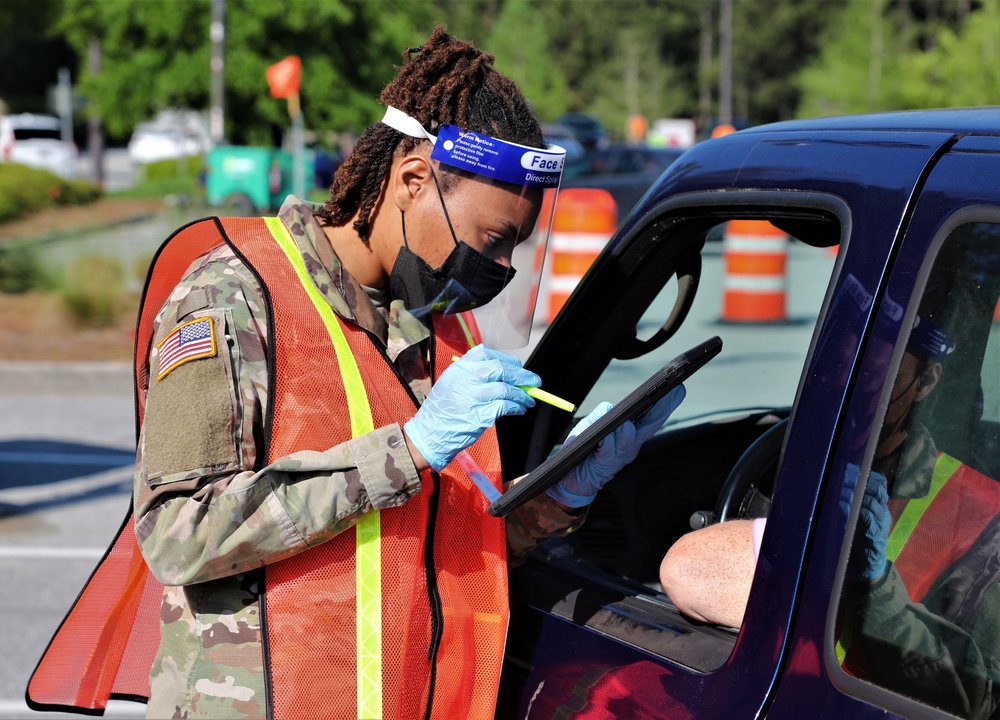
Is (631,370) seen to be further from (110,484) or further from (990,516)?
(110,484)

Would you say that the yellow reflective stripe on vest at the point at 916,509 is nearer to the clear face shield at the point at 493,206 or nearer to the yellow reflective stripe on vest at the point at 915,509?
the yellow reflective stripe on vest at the point at 915,509

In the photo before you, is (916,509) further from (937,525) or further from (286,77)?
(286,77)

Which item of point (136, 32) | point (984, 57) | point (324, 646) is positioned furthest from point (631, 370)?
point (136, 32)

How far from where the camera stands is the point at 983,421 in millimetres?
1359

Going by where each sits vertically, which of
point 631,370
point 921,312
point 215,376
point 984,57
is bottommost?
point 631,370

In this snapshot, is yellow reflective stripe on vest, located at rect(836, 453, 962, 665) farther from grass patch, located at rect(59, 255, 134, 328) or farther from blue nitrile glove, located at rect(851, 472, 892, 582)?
grass patch, located at rect(59, 255, 134, 328)

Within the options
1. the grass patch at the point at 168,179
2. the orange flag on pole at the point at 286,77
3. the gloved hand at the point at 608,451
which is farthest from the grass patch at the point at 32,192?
the gloved hand at the point at 608,451

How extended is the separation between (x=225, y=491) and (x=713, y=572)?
2.37 feet

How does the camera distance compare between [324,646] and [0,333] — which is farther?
[0,333]

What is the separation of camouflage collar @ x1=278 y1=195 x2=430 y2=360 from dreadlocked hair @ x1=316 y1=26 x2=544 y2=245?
7 centimetres

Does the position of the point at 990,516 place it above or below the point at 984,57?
below

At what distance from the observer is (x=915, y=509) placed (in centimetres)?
139

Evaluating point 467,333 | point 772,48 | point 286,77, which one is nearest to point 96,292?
point 286,77

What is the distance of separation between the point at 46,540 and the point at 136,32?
2078 cm
